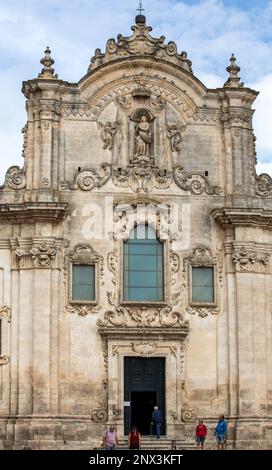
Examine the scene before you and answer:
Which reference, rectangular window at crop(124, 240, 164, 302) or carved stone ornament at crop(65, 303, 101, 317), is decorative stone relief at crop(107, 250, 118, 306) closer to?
rectangular window at crop(124, 240, 164, 302)

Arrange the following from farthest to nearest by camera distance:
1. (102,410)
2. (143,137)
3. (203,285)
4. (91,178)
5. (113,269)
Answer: (143,137), (91,178), (203,285), (113,269), (102,410)

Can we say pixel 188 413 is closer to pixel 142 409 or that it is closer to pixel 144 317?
pixel 142 409

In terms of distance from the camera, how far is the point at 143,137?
36875 millimetres

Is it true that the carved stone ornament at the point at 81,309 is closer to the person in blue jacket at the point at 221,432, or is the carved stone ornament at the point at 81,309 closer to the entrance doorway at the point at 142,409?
the entrance doorway at the point at 142,409

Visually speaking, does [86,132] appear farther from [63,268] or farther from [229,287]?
[229,287]

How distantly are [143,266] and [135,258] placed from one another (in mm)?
396

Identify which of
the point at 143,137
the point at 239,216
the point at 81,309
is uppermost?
the point at 143,137

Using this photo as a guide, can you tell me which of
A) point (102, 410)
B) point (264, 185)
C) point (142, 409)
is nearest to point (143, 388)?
point (142, 409)

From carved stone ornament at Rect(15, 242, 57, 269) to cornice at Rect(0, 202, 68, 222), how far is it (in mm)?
981

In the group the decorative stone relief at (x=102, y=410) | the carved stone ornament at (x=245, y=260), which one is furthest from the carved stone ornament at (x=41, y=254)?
the carved stone ornament at (x=245, y=260)

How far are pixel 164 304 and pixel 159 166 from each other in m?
5.00

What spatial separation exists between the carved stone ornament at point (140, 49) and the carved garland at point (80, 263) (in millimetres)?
6635

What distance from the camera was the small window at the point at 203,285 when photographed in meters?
36.1
